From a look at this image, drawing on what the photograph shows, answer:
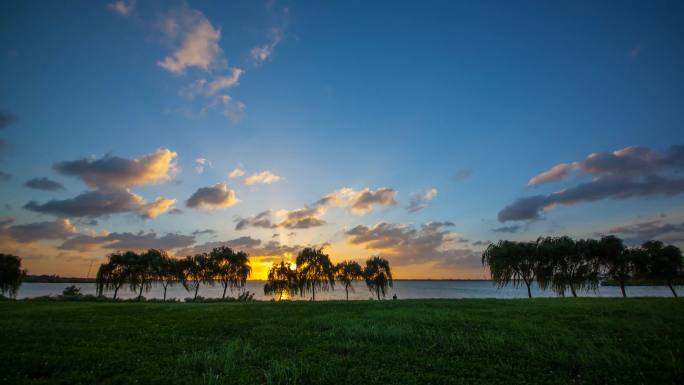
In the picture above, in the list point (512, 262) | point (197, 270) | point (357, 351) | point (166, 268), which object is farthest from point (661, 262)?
point (166, 268)

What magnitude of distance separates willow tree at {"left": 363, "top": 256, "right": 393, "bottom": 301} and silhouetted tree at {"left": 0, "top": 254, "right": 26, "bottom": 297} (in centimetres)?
6968

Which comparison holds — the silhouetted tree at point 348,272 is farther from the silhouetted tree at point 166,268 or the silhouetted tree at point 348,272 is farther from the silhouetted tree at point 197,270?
the silhouetted tree at point 166,268

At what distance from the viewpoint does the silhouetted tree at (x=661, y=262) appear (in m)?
56.0

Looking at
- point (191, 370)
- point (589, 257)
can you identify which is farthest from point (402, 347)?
point (589, 257)

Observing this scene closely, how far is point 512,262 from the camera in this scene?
56.0 metres

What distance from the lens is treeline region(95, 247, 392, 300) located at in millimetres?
63594

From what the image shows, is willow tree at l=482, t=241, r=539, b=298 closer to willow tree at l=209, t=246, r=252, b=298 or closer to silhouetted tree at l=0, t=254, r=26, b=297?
willow tree at l=209, t=246, r=252, b=298

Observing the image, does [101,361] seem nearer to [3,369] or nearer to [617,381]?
[3,369]

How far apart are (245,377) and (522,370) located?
10.3 m

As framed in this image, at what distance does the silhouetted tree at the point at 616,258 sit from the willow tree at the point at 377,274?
137 feet

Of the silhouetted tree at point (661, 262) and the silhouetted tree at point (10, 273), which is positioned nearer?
the silhouetted tree at point (661, 262)

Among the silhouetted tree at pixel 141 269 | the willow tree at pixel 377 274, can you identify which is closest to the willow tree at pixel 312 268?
the willow tree at pixel 377 274

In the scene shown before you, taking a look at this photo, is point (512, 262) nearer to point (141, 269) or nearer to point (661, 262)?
point (661, 262)

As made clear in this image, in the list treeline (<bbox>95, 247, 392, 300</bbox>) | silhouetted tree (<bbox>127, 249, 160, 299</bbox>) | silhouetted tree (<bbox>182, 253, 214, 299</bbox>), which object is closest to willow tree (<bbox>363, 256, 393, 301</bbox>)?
treeline (<bbox>95, 247, 392, 300</bbox>)
